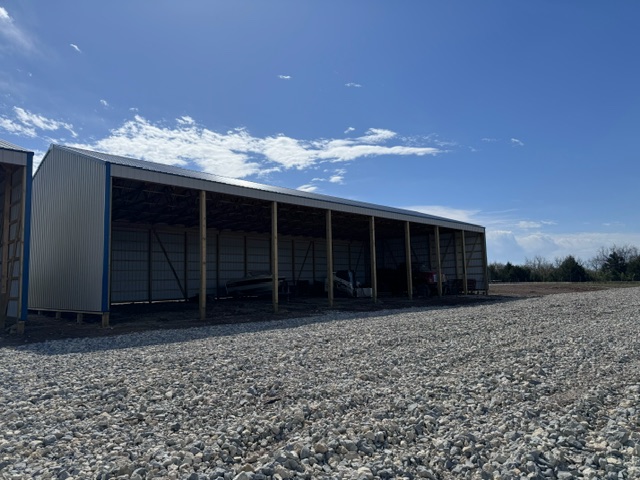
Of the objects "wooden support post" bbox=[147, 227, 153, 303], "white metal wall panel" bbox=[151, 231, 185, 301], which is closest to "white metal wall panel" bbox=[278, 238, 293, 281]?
"white metal wall panel" bbox=[151, 231, 185, 301]

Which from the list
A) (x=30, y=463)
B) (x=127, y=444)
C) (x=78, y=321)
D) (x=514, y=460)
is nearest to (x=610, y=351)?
(x=514, y=460)

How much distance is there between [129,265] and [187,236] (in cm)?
339

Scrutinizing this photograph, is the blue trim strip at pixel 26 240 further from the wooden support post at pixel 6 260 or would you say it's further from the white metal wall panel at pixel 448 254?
the white metal wall panel at pixel 448 254

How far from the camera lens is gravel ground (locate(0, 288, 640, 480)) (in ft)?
11.8

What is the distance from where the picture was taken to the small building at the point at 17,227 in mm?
11773

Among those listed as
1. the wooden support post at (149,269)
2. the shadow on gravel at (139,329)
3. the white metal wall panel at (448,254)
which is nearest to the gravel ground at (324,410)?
the shadow on gravel at (139,329)

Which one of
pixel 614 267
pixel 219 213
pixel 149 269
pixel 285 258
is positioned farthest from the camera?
pixel 614 267

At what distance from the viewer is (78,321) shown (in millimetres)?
13641

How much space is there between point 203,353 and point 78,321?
7.78 metres

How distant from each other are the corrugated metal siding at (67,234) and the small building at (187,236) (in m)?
0.04

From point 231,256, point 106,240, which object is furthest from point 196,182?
point 231,256

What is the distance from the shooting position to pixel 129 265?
21781mm

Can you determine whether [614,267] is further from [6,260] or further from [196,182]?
[6,260]

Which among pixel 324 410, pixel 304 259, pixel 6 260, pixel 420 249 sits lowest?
pixel 324 410
